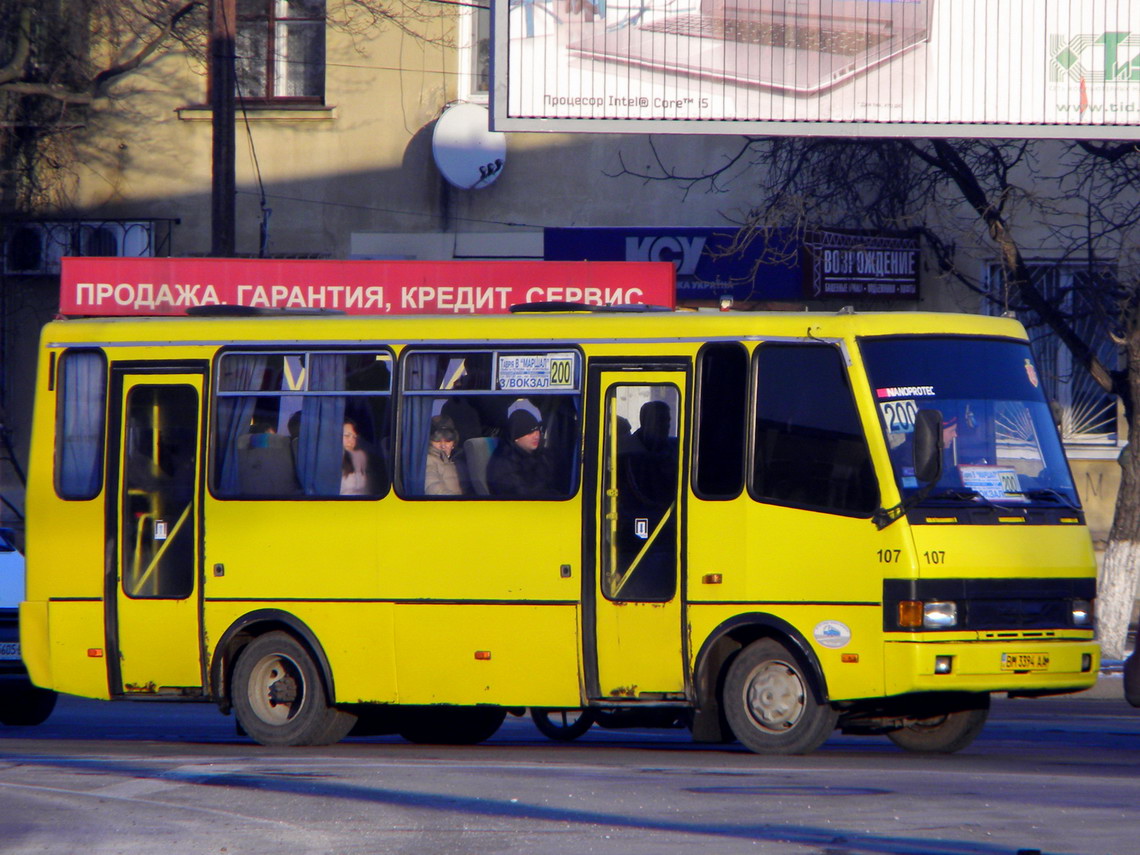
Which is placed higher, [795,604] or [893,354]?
[893,354]

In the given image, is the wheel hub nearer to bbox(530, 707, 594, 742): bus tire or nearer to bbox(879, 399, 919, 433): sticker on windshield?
bbox(879, 399, 919, 433): sticker on windshield

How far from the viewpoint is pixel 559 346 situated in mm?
10383

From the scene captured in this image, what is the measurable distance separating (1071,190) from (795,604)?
13131 mm

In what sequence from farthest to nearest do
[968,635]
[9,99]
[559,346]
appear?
[9,99], [559,346], [968,635]

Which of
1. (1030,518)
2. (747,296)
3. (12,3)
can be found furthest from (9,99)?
(1030,518)

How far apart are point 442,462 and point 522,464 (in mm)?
543

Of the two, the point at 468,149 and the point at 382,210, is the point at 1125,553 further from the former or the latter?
the point at 382,210

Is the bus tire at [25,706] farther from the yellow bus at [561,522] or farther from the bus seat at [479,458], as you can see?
the bus seat at [479,458]

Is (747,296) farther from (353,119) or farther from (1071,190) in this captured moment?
(353,119)

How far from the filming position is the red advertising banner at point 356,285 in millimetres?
11742

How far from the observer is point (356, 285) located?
12.1 meters

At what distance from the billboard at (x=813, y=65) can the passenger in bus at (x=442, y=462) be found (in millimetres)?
8516

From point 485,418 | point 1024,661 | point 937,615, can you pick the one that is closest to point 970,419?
point 937,615

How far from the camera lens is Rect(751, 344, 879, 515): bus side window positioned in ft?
31.3
